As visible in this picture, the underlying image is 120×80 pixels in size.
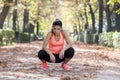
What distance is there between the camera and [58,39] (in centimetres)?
1102

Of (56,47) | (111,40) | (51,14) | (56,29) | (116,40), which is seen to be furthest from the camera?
Answer: (51,14)

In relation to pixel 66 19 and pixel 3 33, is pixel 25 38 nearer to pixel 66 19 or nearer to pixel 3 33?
pixel 3 33

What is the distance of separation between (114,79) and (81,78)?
889mm

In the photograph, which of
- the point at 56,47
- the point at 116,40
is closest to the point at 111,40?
the point at 116,40

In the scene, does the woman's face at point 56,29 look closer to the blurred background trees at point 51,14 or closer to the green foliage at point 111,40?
the green foliage at point 111,40

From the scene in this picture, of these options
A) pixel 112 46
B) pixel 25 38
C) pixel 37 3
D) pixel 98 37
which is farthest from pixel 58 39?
pixel 37 3

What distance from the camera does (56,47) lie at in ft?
36.2

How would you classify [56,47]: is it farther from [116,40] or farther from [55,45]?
[116,40]

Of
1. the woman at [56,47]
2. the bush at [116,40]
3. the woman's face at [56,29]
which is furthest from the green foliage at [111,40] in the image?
the woman's face at [56,29]

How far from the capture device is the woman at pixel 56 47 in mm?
10852

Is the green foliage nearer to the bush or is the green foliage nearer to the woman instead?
the bush

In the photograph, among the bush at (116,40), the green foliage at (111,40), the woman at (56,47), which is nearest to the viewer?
the woman at (56,47)

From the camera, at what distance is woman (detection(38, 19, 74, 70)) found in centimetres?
1085

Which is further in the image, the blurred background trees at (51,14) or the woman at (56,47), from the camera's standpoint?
the blurred background trees at (51,14)
